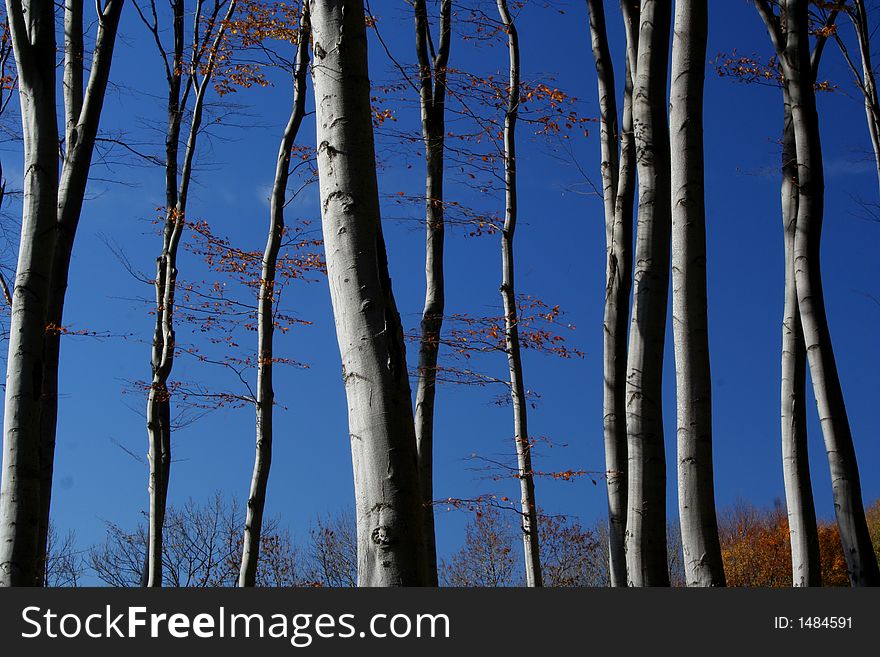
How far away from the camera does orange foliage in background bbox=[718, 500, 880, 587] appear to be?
20.3 meters

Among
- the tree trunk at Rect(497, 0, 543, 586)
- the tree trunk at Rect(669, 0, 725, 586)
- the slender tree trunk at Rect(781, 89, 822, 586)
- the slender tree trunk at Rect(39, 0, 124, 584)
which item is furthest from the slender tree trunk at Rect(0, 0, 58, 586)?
the slender tree trunk at Rect(781, 89, 822, 586)

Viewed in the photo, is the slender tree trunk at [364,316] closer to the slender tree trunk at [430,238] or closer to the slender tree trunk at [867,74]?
the slender tree trunk at [430,238]

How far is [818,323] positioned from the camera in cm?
707

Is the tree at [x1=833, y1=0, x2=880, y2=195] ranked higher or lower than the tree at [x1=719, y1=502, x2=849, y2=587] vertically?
higher

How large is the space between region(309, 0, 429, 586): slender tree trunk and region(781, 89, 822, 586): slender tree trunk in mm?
6092

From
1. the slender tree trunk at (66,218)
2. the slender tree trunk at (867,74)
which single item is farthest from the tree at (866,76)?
the slender tree trunk at (66,218)

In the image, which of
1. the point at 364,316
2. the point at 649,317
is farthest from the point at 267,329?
the point at 364,316

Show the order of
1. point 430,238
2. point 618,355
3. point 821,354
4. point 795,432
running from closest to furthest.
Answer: point 821,354
point 618,355
point 795,432
point 430,238

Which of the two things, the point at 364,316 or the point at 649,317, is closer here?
the point at 364,316

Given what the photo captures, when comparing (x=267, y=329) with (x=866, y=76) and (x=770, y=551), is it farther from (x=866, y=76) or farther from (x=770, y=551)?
(x=770, y=551)

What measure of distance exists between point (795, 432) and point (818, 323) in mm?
1386

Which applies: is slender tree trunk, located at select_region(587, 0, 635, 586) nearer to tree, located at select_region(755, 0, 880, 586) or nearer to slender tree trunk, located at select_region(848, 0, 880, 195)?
tree, located at select_region(755, 0, 880, 586)

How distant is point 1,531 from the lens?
16.1 feet

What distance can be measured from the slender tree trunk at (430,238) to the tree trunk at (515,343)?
0.91m
